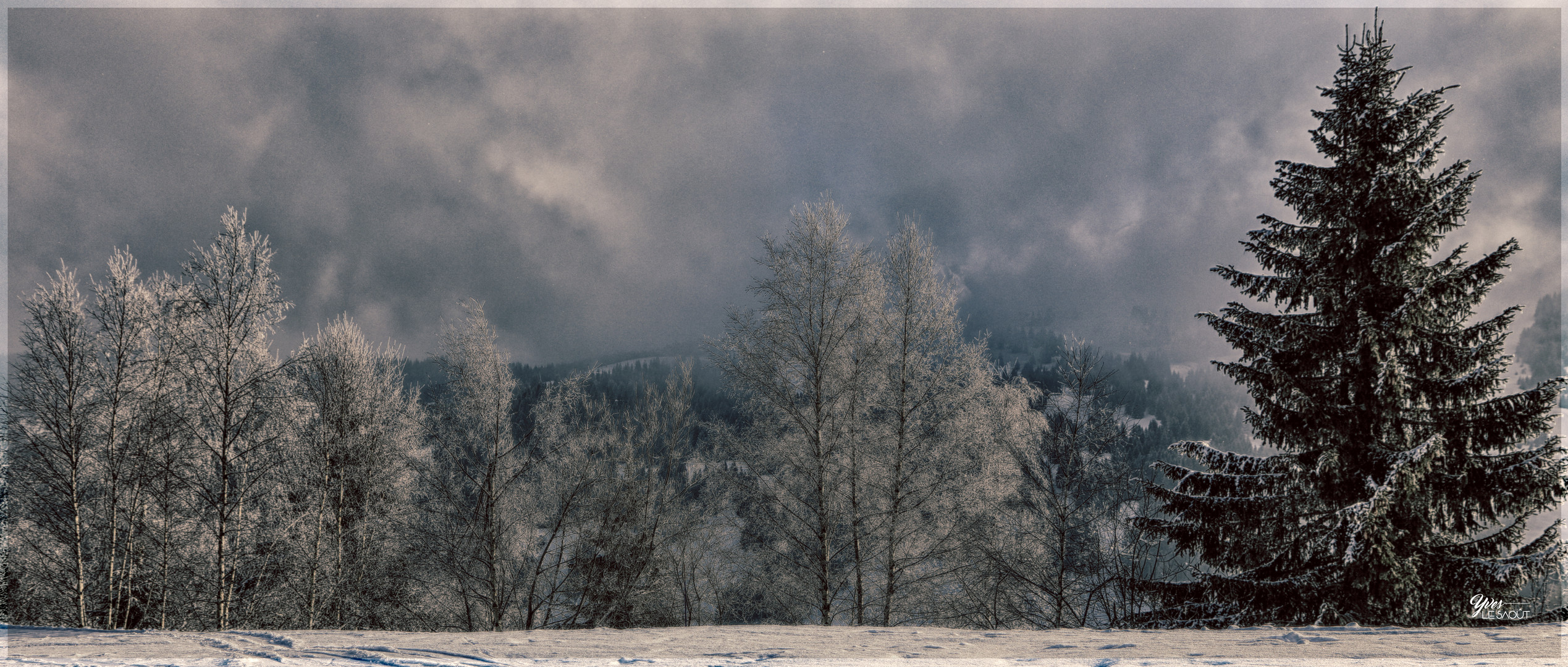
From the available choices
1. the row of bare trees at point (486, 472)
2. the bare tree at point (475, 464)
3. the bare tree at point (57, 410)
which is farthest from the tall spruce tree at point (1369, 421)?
the bare tree at point (57, 410)

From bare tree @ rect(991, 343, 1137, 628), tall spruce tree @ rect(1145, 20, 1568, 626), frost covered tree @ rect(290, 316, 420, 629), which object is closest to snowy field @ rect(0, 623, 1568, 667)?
tall spruce tree @ rect(1145, 20, 1568, 626)

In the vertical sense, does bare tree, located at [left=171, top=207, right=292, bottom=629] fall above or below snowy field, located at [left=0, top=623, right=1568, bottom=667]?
above

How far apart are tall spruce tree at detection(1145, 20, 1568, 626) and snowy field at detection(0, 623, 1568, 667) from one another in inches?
132

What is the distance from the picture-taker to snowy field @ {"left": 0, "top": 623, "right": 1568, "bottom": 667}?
7.77 ft

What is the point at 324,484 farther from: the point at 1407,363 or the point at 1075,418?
the point at 1407,363

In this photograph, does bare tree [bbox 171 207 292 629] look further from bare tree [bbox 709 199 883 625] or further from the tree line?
bare tree [bbox 709 199 883 625]

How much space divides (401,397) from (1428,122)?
2324cm

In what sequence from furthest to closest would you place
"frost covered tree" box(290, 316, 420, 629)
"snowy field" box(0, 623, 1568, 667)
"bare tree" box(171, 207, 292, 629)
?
1. "frost covered tree" box(290, 316, 420, 629)
2. "bare tree" box(171, 207, 292, 629)
3. "snowy field" box(0, 623, 1568, 667)

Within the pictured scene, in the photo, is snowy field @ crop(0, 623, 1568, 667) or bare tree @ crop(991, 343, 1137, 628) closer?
snowy field @ crop(0, 623, 1568, 667)

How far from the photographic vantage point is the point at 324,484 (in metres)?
12.6

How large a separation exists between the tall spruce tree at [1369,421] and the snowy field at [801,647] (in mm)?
3348

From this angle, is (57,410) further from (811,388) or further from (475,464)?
(811,388)

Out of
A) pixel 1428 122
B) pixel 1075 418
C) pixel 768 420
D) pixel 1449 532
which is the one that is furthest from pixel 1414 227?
pixel 768 420

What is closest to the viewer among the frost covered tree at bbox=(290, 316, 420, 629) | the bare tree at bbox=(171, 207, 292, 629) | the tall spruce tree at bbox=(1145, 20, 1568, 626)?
the tall spruce tree at bbox=(1145, 20, 1568, 626)
